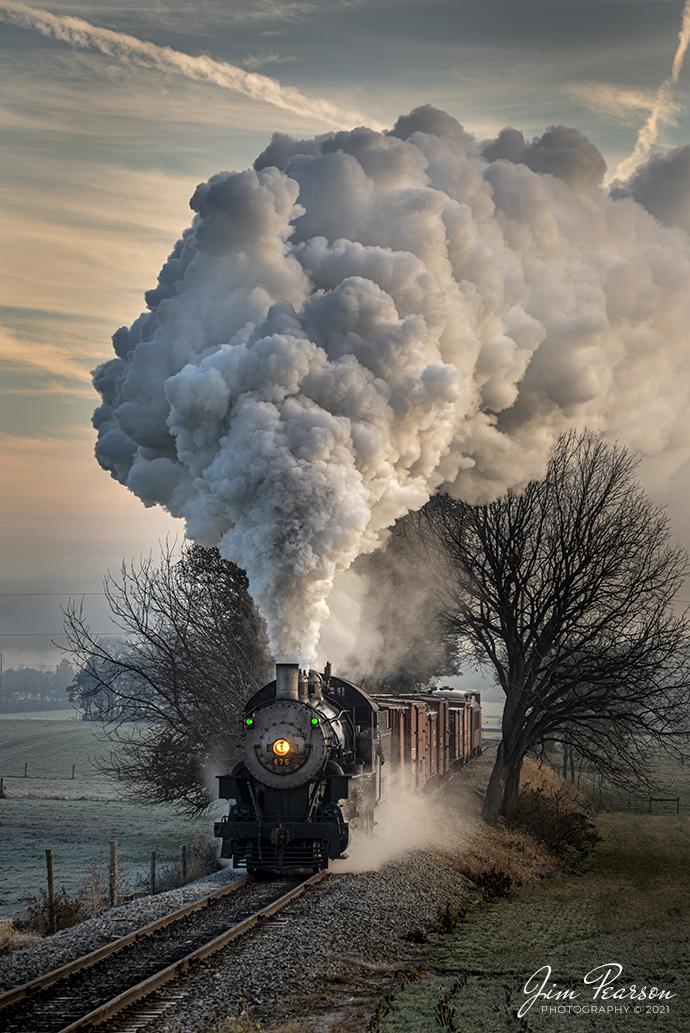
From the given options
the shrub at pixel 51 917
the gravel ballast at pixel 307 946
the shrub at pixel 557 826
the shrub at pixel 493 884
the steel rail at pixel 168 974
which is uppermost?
the steel rail at pixel 168 974

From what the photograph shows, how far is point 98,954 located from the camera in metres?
9.08

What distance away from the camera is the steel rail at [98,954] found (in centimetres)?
790

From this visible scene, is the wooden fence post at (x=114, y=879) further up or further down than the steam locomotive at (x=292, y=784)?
further down

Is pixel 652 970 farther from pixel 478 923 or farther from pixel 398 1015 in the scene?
pixel 398 1015

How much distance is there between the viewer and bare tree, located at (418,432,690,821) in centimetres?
2181

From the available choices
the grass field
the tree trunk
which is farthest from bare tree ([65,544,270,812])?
the tree trunk

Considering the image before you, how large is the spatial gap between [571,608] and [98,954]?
16950mm

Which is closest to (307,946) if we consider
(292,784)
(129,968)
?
(129,968)

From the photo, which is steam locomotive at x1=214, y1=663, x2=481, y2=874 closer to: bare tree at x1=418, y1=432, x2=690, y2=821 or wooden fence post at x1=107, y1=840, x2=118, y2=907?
wooden fence post at x1=107, y1=840, x2=118, y2=907

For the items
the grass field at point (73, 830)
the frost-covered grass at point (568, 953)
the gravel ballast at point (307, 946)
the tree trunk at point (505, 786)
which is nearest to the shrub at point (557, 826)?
the tree trunk at point (505, 786)

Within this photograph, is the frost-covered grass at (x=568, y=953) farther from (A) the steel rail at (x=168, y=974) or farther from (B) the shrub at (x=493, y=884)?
(A) the steel rail at (x=168, y=974)

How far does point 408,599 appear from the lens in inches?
1005

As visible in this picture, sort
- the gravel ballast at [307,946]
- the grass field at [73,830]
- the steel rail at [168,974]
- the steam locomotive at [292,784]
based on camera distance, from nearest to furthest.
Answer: the steel rail at [168,974] < the gravel ballast at [307,946] < the steam locomotive at [292,784] < the grass field at [73,830]

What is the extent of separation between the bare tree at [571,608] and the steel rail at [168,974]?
1237cm
